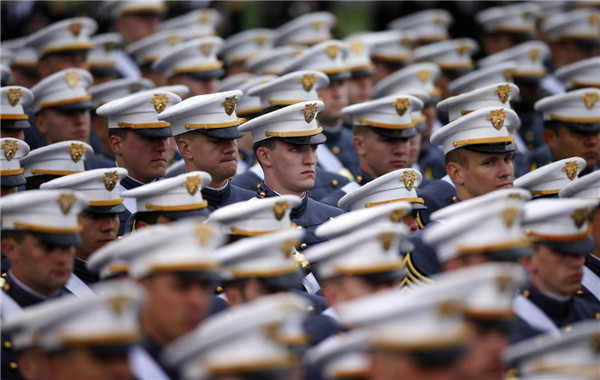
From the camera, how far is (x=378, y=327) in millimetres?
4273

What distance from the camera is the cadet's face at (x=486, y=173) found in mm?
7383

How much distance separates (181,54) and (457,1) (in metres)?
5.78

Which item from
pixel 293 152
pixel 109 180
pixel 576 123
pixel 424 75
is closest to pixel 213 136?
pixel 293 152

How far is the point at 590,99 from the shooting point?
854cm

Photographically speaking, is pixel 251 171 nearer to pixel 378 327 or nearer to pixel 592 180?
pixel 592 180

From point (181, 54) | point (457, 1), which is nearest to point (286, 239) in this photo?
point (181, 54)

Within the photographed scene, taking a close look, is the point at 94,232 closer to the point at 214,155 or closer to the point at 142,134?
the point at 214,155

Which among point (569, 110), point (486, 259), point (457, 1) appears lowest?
point (457, 1)

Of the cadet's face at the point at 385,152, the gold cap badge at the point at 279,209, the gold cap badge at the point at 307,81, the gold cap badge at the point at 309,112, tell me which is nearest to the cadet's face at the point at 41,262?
the gold cap badge at the point at 279,209

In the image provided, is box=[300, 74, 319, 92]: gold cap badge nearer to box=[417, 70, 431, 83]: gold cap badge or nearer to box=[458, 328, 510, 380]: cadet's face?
box=[417, 70, 431, 83]: gold cap badge

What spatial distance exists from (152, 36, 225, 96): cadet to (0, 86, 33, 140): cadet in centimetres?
199

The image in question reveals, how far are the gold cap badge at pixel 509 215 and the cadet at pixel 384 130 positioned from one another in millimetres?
2987

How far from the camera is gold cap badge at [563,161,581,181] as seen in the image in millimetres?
7301

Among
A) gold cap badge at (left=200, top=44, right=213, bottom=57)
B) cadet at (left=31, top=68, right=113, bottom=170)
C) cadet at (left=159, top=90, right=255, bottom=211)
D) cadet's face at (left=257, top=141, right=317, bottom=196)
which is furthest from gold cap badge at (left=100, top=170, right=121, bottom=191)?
gold cap badge at (left=200, top=44, right=213, bottom=57)
